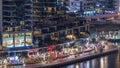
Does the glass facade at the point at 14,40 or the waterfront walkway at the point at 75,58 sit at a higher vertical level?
the glass facade at the point at 14,40

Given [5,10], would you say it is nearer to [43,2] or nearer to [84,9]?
[43,2]

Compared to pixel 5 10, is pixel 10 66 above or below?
below

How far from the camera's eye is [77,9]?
4703 centimetres

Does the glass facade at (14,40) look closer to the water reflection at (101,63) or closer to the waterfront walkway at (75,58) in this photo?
the waterfront walkway at (75,58)

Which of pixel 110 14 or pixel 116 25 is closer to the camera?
pixel 116 25

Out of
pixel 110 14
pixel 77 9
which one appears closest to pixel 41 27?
pixel 77 9

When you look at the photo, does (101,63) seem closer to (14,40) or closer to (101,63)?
(101,63)

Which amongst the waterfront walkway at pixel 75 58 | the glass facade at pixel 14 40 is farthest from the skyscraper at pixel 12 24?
the waterfront walkway at pixel 75 58

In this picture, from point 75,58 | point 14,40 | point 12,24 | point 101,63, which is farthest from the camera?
point 12,24

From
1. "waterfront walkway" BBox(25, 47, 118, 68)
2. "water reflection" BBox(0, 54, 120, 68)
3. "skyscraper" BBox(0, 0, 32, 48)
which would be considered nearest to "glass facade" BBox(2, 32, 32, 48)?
"skyscraper" BBox(0, 0, 32, 48)

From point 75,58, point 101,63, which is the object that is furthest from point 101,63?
point 75,58

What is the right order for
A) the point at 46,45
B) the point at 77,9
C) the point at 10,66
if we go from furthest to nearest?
the point at 77,9 < the point at 46,45 < the point at 10,66

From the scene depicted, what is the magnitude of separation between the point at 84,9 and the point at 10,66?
76.6 feet

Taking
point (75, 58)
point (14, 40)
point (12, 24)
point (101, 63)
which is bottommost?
point (101, 63)
